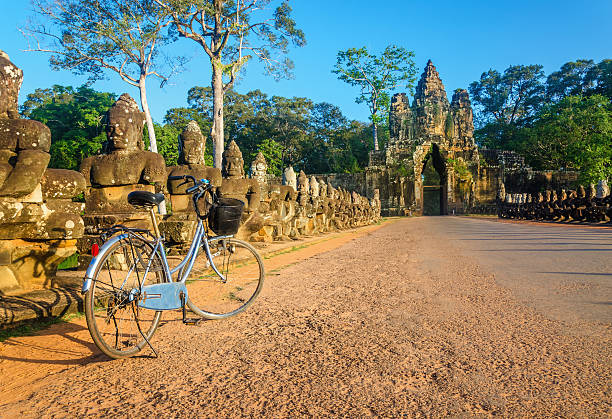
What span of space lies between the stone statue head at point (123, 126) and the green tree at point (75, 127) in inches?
719

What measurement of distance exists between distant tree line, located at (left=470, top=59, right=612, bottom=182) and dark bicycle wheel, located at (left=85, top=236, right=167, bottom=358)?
3488 cm

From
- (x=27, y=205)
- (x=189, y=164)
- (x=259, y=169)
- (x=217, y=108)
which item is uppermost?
(x=217, y=108)

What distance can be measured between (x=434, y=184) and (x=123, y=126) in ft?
165

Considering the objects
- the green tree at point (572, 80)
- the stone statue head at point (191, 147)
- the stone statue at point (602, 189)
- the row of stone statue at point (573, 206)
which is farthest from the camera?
the green tree at point (572, 80)

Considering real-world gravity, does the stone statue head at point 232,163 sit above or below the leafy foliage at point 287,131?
below

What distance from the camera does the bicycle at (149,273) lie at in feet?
8.38

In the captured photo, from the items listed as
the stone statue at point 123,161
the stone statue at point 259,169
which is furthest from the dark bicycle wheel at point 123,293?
the stone statue at point 259,169

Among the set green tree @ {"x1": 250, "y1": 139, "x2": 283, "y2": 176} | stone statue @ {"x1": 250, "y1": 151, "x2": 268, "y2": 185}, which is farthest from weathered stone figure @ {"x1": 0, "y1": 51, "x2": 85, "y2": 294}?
green tree @ {"x1": 250, "y1": 139, "x2": 283, "y2": 176}

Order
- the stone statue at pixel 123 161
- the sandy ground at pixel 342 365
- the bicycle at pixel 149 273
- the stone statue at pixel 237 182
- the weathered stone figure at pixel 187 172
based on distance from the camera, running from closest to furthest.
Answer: the sandy ground at pixel 342 365, the bicycle at pixel 149 273, the stone statue at pixel 123 161, the weathered stone figure at pixel 187 172, the stone statue at pixel 237 182

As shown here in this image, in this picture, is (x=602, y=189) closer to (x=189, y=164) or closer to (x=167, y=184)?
(x=189, y=164)

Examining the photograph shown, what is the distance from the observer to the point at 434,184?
170 feet

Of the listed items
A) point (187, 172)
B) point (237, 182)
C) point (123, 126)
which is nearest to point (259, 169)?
point (237, 182)

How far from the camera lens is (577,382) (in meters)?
2.05

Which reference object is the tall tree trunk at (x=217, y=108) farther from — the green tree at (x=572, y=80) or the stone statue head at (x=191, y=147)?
the green tree at (x=572, y=80)
